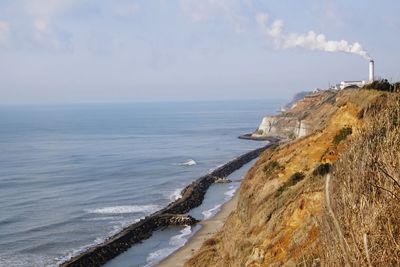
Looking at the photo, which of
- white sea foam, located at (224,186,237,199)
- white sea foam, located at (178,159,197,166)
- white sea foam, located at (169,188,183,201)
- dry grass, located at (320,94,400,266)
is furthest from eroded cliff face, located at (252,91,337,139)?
dry grass, located at (320,94,400,266)

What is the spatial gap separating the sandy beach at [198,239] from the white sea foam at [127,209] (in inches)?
311

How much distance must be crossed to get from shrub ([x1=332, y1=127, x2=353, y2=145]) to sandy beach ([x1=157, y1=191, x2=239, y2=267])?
47.3ft

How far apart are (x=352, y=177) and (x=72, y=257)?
37.1 meters

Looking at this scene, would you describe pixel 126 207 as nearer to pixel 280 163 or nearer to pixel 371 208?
pixel 280 163

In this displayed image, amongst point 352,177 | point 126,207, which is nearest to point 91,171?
point 126,207

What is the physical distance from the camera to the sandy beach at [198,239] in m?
41.3

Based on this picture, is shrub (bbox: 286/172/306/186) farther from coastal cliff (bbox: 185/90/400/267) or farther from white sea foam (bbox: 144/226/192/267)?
white sea foam (bbox: 144/226/192/267)

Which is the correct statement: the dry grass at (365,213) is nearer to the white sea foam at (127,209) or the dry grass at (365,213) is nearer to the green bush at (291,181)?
the green bush at (291,181)

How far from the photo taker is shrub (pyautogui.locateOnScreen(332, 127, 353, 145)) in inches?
1316

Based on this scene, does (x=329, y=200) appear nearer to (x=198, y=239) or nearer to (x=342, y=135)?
(x=342, y=135)

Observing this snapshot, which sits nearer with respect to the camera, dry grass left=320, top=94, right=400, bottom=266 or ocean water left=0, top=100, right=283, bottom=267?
dry grass left=320, top=94, right=400, bottom=266

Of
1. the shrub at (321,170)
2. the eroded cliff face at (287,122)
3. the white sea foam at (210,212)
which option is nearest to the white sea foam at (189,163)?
the white sea foam at (210,212)

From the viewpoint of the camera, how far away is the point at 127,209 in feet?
197

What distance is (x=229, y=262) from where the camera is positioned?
29.4 m
